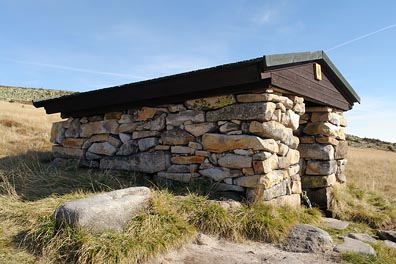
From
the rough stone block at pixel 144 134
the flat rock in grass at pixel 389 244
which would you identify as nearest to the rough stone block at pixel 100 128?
the rough stone block at pixel 144 134

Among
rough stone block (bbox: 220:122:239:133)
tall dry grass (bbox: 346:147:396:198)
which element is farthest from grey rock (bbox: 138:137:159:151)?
tall dry grass (bbox: 346:147:396:198)

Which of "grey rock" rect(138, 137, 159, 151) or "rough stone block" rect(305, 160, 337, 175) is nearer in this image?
"grey rock" rect(138, 137, 159, 151)

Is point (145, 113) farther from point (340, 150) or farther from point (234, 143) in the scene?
point (340, 150)

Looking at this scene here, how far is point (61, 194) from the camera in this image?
495cm

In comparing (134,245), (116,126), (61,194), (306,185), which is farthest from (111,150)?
(306,185)

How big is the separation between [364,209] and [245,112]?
3435 millimetres

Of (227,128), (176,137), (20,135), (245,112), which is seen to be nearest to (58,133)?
(176,137)

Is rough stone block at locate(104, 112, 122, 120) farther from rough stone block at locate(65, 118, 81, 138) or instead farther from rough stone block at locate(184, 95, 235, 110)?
rough stone block at locate(184, 95, 235, 110)

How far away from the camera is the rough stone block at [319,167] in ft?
21.8

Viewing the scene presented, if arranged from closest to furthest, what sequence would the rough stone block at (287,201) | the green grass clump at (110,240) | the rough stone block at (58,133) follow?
the green grass clump at (110,240) < the rough stone block at (287,201) < the rough stone block at (58,133)

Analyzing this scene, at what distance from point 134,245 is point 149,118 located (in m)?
2.96

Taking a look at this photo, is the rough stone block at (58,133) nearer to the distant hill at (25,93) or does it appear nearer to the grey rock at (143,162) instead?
the grey rock at (143,162)

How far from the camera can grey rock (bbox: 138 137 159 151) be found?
582cm

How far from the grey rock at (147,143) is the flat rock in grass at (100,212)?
193 cm
